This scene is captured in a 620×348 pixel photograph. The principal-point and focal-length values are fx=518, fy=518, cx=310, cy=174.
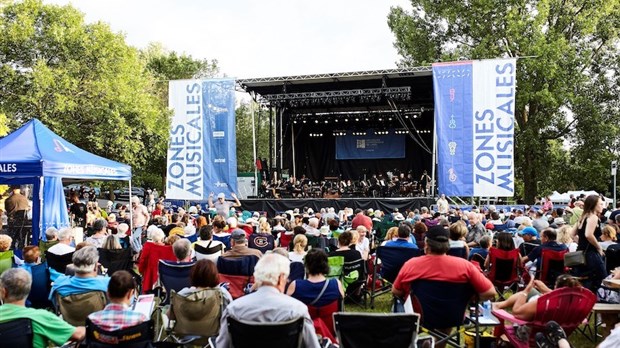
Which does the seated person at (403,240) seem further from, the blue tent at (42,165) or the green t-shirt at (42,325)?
the blue tent at (42,165)

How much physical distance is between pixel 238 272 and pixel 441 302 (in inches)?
82.7

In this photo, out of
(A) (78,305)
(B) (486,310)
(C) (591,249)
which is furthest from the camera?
(C) (591,249)

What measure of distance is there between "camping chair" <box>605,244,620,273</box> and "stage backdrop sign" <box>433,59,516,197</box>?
8.70 meters

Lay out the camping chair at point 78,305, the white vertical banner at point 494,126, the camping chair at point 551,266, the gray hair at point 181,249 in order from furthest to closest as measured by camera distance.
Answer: the white vertical banner at point 494,126 < the camping chair at point 551,266 < the gray hair at point 181,249 < the camping chair at point 78,305

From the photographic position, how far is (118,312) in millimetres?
2895

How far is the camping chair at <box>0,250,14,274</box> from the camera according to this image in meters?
4.90

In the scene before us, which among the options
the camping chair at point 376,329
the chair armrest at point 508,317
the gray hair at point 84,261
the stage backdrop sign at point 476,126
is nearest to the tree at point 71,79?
the stage backdrop sign at point 476,126

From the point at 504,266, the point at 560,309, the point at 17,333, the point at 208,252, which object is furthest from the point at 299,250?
the point at 17,333

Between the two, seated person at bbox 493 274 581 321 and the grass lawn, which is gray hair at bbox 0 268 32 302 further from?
the grass lawn

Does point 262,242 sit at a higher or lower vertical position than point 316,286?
lower

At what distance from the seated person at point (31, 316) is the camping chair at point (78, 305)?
86 centimetres

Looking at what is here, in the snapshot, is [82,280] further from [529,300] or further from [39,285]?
[529,300]

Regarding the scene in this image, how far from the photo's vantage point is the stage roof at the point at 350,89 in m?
17.8

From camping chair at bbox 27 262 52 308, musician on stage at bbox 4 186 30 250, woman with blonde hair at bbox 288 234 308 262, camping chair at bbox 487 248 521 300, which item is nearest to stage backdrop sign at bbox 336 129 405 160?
musician on stage at bbox 4 186 30 250
